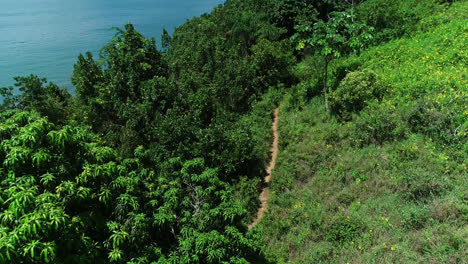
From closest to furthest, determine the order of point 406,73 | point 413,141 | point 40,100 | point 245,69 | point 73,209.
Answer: point 73,209
point 413,141
point 406,73
point 40,100
point 245,69

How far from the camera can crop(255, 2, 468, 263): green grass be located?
26.8 feet

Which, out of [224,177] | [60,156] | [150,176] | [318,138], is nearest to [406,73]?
[318,138]

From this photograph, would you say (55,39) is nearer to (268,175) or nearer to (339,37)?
(268,175)

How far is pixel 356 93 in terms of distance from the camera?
14312 mm

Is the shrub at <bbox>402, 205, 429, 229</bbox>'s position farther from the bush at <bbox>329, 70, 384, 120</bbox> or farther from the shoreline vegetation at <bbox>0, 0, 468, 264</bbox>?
the bush at <bbox>329, 70, 384, 120</bbox>

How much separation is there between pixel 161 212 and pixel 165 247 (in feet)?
4.04

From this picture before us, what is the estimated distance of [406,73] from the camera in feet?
45.6

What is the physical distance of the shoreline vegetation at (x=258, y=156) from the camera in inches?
242

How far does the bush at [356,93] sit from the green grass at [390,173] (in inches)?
21.7

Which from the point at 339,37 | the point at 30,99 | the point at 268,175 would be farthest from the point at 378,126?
the point at 30,99

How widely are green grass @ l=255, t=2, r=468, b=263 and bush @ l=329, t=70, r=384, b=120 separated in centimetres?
55

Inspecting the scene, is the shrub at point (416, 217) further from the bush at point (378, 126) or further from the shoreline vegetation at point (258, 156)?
the bush at point (378, 126)

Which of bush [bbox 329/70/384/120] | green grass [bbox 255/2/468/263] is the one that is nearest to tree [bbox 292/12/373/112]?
bush [bbox 329/70/384/120]

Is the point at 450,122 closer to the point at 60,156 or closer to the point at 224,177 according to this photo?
the point at 224,177
